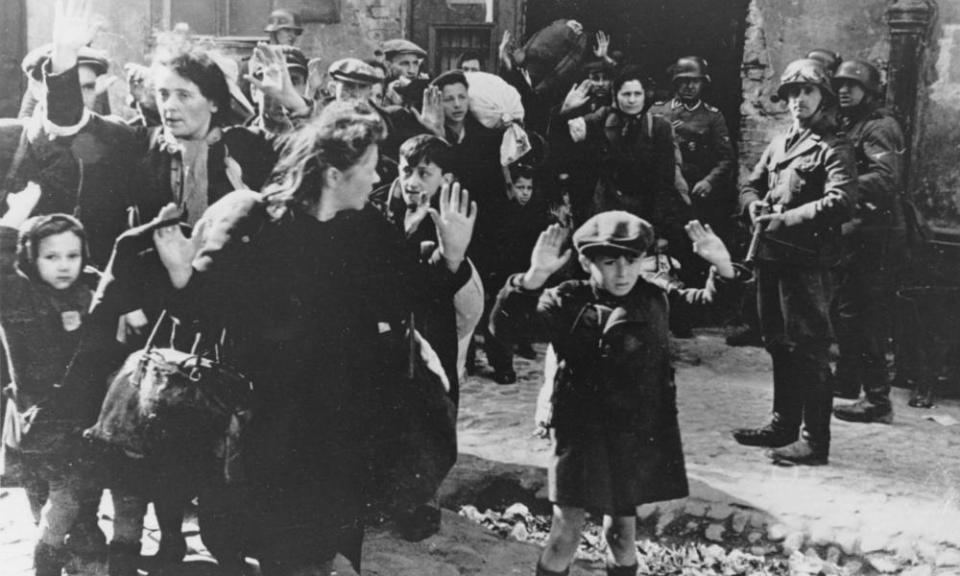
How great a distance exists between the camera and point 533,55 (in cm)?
745

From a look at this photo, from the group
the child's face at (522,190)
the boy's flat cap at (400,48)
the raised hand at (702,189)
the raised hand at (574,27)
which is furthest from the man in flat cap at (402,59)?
the raised hand at (702,189)

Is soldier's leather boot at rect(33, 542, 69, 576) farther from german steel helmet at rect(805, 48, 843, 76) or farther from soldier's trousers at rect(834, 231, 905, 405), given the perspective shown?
german steel helmet at rect(805, 48, 843, 76)

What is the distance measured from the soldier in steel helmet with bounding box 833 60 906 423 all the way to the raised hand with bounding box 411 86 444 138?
2.47 metres

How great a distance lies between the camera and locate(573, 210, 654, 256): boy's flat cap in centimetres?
387

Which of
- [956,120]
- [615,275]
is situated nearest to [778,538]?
[615,275]

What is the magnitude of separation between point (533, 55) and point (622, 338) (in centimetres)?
402

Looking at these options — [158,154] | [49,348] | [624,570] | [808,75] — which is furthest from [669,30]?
[49,348]

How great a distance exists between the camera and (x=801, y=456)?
5.23 metres

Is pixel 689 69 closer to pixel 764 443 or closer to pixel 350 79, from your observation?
pixel 350 79

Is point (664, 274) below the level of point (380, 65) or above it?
A: below

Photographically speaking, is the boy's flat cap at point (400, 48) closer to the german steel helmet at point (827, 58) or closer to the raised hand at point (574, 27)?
the raised hand at point (574, 27)

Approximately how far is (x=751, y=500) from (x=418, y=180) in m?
2.13

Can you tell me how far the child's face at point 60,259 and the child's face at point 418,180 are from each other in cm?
140

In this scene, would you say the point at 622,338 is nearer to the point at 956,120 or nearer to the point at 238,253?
the point at 238,253
